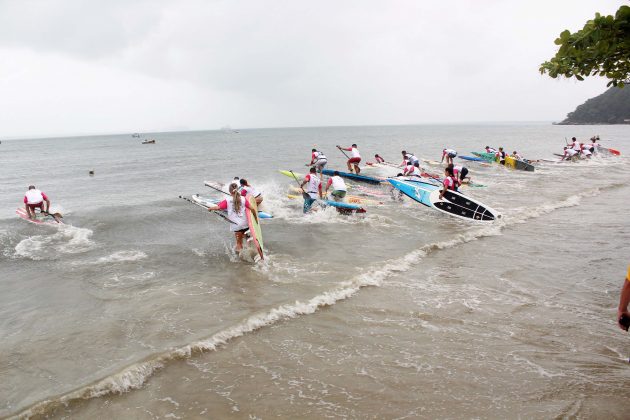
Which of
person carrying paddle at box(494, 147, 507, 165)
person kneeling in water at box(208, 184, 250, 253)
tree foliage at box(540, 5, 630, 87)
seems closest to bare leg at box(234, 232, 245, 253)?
person kneeling in water at box(208, 184, 250, 253)

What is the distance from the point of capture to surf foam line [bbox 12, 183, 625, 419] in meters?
5.04

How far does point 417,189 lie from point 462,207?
2.50 m

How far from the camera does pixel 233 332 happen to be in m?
6.53

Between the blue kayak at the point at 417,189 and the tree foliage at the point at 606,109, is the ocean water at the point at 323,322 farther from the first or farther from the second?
the tree foliage at the point at 606,109

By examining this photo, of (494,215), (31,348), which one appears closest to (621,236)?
(494,215)

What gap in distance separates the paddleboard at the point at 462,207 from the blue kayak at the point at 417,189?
1.45 ft

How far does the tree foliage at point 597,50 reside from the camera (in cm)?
580

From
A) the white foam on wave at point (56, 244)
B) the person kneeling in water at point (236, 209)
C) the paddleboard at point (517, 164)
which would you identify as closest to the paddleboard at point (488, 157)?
the paddleboard at point (517, 164)

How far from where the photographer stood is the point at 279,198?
19.8 metres

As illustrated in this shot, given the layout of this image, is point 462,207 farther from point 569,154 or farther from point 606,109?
point 606,109

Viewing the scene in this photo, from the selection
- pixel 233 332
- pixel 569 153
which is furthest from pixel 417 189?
pixel 569 153

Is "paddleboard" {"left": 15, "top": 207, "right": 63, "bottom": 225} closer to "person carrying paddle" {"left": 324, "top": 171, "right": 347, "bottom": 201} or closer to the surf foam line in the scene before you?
"person carrying paddle" {"left": 324, "top": 171, "right": 347, "bottom": 201}

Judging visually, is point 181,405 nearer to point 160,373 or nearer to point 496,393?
point 160,373

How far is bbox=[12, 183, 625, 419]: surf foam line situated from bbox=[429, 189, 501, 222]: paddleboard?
2606 millimetres
